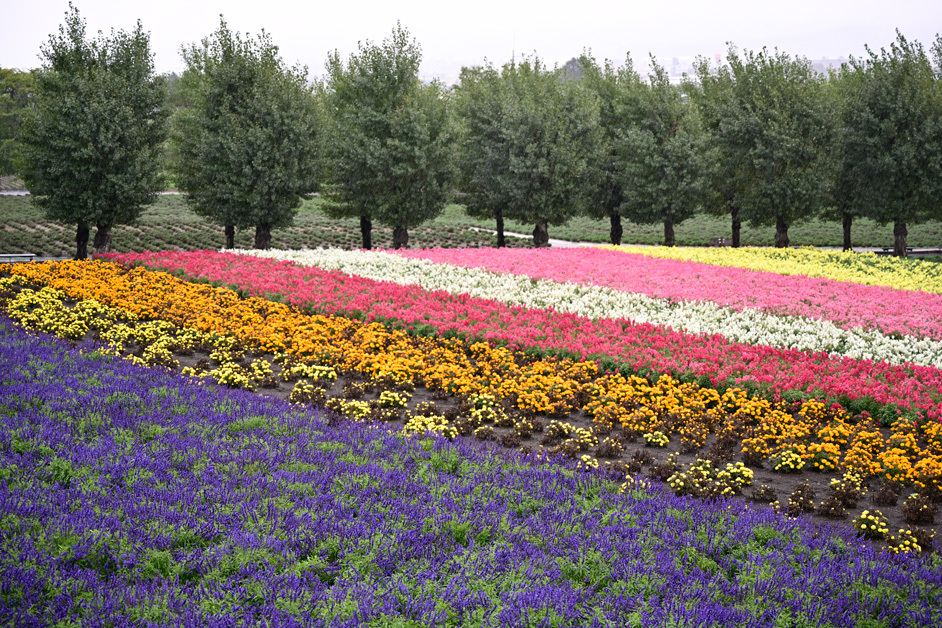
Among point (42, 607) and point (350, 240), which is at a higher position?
point (350, 240)

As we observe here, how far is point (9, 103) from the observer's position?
91.7 metres

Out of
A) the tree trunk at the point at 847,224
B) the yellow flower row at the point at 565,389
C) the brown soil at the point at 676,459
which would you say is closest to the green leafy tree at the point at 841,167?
the tree trunk at the point at 847,224

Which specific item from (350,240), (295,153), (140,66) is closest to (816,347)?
(295,153)

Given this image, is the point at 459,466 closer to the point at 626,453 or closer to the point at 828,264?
the point at 626,453

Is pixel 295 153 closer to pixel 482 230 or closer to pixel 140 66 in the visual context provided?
pixel 140 66

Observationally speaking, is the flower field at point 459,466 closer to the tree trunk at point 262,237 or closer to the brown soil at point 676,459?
the brown soil at point 676,459

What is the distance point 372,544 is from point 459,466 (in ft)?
7.15

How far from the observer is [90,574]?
174 inches

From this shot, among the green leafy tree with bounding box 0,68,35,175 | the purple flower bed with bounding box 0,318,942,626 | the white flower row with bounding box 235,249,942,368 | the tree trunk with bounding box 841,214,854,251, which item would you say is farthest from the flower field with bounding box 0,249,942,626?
the green leafy tree with bounding box 0,68,35,175

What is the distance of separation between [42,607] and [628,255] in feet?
81.1

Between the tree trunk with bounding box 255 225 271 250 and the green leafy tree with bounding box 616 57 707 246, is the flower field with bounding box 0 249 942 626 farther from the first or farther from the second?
the green leafy tree with bounding box 616 57 707 246

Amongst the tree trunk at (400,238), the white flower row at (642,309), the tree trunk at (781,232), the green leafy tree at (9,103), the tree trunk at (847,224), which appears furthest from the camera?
the green leafy tree at (9,103)

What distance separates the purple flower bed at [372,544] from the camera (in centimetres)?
436

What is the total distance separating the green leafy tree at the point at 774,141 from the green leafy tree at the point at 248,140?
68.3ft
